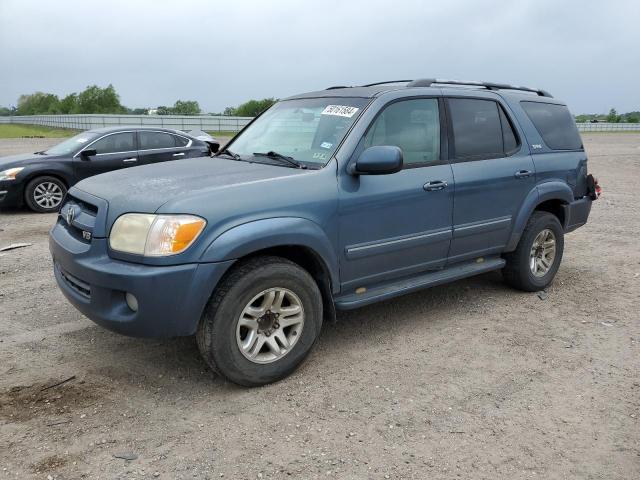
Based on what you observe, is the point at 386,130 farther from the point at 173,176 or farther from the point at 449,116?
the point at 173,176

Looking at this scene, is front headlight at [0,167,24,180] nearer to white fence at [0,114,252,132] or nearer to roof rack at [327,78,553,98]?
A: roof rack at [327,78,553,98]

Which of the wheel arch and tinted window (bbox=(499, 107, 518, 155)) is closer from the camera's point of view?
the wheel arch

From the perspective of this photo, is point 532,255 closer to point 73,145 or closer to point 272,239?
point 272,239

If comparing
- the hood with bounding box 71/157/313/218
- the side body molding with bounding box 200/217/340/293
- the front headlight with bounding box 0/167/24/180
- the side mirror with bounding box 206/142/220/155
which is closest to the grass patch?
the side mirror with bounding box 206/142/220/155

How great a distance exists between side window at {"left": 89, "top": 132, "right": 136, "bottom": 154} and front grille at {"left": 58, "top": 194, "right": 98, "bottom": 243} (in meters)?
6.47

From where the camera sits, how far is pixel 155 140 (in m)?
10.6

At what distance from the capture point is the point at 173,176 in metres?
3.92

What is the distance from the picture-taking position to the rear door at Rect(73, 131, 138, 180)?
9.77m

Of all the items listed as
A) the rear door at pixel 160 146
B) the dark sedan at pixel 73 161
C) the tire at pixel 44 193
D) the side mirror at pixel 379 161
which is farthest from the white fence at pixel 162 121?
the side mirror at pixel 379 161

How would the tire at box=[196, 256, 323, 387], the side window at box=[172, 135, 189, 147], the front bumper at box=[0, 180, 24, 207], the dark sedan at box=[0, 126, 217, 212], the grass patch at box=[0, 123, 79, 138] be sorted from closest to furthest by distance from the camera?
the tire at box=[196, 256, 323, 387] → the front bumper at box=[0, 180, 24, 207] → the dark sedan at box=[0, 126, 217, 212] → the side window at box=[172, 135, 189, 147] → the grass patch at box=[0, 123, 79, 138]

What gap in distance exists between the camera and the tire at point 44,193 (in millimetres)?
9461

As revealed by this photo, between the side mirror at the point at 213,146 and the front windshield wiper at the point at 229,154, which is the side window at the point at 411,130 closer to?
the front windshield wiper at the point at 229,154

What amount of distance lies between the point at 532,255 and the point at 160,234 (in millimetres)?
3717

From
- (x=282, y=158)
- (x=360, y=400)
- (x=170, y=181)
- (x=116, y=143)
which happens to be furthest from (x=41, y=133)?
(x=360, y=400)
